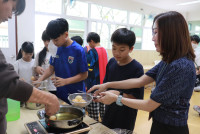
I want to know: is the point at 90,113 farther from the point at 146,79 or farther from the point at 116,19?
the point at 116,19

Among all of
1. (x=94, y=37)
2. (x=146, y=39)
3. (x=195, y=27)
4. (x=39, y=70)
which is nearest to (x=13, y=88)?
(x=39, y=70)

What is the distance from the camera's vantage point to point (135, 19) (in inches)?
242

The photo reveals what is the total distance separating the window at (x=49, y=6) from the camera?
12.5ft

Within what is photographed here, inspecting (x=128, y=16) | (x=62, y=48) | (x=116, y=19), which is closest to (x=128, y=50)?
(x=62, y=48)

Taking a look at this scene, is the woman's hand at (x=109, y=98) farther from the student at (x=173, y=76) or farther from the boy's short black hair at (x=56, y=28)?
the boy's short black hair at (x=56, y=28)

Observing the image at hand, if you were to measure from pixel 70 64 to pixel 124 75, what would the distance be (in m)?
Result: 0.55

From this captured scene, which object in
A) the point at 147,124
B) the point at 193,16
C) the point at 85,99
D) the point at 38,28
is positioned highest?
the point at 193,16

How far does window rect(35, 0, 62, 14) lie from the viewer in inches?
151

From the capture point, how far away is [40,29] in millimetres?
3850

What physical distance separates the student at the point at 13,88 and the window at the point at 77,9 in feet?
Answer: 12.3

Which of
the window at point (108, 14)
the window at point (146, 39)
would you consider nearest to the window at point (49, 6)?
the window at point (108, 14)

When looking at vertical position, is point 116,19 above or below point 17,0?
above

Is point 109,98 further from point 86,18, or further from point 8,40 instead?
point 86,18

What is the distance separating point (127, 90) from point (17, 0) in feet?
3.32
